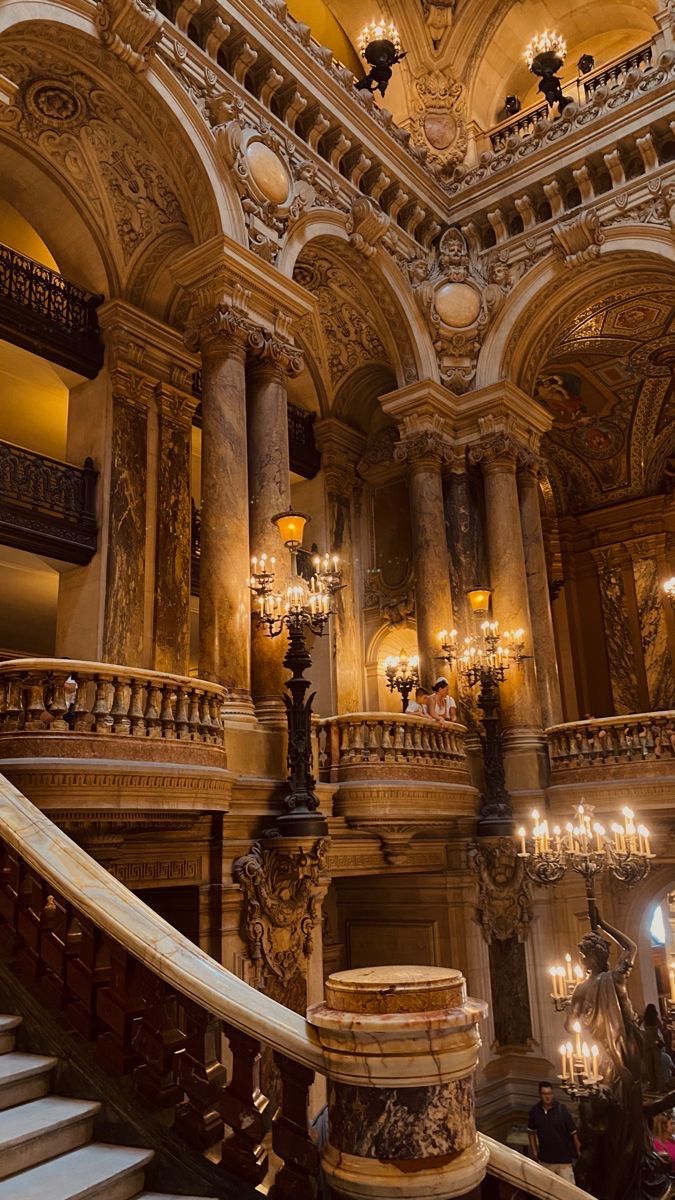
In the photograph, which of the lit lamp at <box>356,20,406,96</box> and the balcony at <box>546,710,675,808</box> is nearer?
the balcony at <box>546,710,675,808</box>

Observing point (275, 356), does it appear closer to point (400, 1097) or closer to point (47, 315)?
point (47, 315)

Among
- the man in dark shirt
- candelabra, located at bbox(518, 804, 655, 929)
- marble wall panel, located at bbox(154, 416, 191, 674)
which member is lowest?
the man in dark shirt

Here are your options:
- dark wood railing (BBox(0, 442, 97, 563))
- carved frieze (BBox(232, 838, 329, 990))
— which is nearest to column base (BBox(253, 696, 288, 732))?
carved frieze (BBox(232, 838, 329, 990))

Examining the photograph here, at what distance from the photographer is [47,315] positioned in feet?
34.7

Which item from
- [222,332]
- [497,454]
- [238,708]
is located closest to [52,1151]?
[238,708]

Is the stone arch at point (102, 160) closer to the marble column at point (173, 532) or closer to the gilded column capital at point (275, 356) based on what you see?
the gilded column capital at point (275, 356)

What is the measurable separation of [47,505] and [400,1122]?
338 inches

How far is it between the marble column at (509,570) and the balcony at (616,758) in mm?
529

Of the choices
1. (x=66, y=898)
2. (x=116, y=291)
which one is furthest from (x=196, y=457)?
(x=66, y=898)

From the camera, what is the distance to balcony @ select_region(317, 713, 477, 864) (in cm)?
900

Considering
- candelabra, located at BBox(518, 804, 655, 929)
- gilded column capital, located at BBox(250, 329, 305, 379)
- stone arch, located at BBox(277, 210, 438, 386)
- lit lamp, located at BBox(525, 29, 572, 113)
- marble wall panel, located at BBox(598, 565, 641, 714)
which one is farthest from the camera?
marble wall panel, located at BBox(598, 565, 641, 714)

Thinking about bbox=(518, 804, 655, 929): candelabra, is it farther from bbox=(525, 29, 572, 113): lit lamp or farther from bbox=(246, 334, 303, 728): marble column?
bbox=(525, 29, 572, 113): lit lamp

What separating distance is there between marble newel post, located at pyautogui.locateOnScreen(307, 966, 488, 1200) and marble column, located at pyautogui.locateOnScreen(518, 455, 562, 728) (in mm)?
10059

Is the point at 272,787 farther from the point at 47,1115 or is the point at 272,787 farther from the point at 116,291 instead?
the point at 116,291
